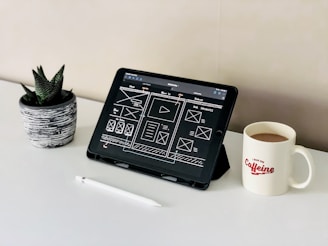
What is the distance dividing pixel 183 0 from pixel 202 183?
36 cm

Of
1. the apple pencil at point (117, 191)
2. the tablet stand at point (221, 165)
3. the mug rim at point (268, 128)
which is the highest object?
the mug rim at point (268, 128)

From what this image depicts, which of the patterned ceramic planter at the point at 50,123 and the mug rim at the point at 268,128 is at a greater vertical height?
the mug rim at the point at 268,128

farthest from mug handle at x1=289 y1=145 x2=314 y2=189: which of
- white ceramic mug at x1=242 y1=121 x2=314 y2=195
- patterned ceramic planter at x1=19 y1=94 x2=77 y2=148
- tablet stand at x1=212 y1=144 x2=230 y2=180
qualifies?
patterned ceramic planter at x1=19 y1=94 x2=77 y2=148

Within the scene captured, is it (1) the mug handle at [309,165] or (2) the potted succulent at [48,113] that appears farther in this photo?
(2) the potted succulent at [48,113]

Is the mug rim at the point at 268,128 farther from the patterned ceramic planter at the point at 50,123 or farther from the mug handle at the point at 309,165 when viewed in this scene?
the patterned ceramic planter at the point at 50,123

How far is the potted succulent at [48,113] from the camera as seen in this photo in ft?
3.20

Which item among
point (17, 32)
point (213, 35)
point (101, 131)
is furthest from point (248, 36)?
point (17, 32)

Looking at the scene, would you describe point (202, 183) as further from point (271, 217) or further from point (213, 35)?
point (213, 35)

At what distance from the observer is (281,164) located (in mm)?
810

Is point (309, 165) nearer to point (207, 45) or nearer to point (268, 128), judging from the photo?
point (268, 128)

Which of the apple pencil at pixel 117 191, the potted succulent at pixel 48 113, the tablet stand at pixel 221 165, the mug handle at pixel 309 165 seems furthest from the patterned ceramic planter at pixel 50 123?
the mug handle at pixel 309 165

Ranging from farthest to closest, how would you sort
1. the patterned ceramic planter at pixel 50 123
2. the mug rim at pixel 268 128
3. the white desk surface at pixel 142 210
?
the patterned ceramic planter at pixel 50 123
the mug rim at pixel 268 128
the white desk surface at pixel 142 210

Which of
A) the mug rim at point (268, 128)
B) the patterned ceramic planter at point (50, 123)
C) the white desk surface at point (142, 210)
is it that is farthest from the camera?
the patterned ceramic planter at point (50, 123)

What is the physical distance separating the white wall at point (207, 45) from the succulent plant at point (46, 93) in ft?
0.64
